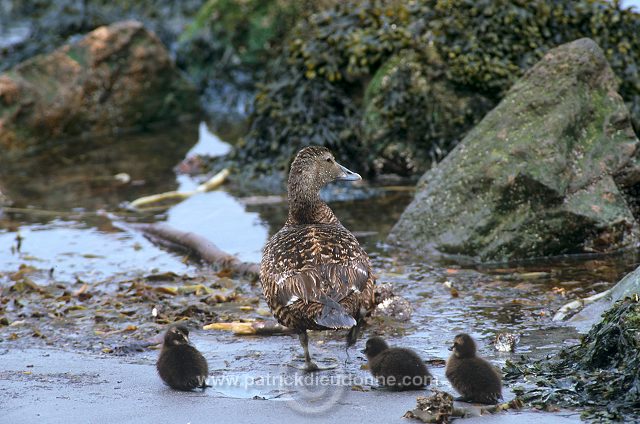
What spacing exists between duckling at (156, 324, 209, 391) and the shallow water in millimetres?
143

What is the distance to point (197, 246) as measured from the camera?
9.09 metres

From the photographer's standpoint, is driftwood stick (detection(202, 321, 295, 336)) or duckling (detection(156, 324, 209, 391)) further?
driftwood stick (detection(202, 321, 295, 336))

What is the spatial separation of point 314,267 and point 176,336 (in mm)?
905

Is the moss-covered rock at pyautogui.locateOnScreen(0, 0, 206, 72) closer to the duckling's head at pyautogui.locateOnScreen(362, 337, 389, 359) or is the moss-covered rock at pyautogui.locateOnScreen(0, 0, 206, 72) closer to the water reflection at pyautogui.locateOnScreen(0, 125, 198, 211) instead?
the water reflection at pyautogui.locateOnScreen(0, 125, 198, 211)

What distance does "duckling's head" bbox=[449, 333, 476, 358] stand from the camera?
5.44 m

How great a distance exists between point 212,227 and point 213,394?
4787mm

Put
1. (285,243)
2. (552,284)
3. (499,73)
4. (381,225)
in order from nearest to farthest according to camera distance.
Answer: (285,243), (552,284), (381,225), (499,73)

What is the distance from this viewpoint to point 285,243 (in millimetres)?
6254

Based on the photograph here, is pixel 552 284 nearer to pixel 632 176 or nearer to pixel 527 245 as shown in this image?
pixel 527 245

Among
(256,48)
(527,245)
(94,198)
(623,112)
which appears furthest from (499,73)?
(256,48)

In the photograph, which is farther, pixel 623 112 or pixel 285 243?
pixel 623 112

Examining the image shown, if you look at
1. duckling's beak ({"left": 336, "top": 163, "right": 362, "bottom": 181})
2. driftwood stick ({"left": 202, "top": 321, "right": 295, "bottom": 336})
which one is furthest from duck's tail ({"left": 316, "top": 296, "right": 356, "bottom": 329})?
duckling's beak ({"left": 336, "top": 163, "right": 362, "bottom": 181})

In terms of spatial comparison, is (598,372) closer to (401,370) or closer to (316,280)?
(401,370)

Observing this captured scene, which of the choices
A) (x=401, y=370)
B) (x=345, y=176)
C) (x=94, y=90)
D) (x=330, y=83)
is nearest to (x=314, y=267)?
(x=401, y=370)
